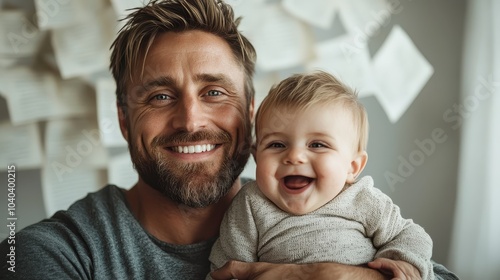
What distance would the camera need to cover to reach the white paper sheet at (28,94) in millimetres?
2072

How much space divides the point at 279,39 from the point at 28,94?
1.08 metres

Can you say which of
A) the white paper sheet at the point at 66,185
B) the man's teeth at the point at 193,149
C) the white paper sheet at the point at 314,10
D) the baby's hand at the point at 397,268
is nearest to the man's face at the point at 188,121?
the man's teeth at the point at 193,149

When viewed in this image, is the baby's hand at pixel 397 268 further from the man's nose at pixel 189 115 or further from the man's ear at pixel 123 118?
the man's ear at pixel 123 118

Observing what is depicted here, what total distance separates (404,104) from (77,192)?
1489mm

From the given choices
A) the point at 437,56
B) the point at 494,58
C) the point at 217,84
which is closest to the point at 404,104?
the point at 437,56

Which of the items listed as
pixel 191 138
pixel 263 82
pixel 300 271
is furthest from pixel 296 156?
pixel 263 82

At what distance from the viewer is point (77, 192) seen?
7.29ft

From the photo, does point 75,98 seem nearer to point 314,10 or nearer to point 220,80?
point 220,80

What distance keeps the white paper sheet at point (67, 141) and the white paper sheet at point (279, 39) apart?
79cm

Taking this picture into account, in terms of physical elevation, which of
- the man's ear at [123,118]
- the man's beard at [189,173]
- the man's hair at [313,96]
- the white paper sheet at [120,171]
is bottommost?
the white paper sheet at [120,171]

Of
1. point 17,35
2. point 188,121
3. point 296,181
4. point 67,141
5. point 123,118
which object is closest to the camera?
point 296,181

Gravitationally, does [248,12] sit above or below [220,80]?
above

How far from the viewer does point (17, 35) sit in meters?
2.06

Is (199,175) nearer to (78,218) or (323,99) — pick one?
(78,218)
